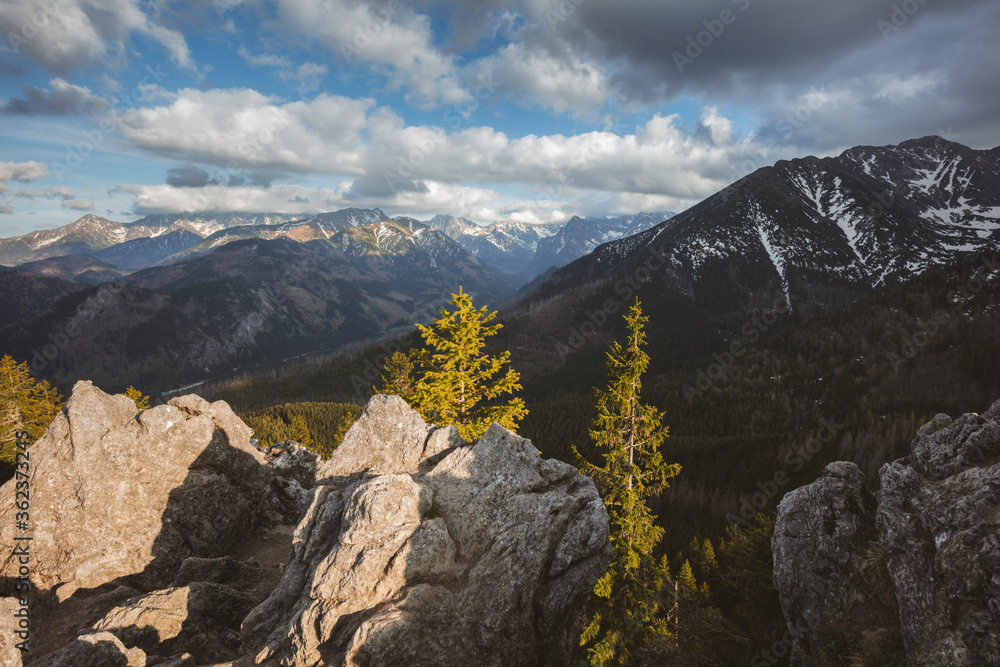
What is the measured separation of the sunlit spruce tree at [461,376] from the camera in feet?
89.7

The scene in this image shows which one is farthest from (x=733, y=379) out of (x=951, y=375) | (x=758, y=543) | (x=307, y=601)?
(x=307, y=601)

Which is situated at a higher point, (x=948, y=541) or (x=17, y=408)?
(x=948, y=541)

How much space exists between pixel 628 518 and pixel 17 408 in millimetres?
58881

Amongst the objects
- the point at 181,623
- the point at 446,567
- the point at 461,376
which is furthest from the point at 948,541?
the point at 181,623

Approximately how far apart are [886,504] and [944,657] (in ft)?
17.3

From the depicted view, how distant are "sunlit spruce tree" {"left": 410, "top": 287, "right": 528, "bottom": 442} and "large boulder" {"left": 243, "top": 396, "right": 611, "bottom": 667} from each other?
6.25 meters

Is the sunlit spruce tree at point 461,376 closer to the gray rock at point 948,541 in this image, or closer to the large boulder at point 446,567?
the large boulder at point 446,567

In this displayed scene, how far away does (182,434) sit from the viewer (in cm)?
2891

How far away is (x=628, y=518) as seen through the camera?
923 inches

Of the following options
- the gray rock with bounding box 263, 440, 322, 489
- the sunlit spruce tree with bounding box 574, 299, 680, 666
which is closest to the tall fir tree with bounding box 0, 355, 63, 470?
the gray rock with bounding box 263, 440, 322, 489

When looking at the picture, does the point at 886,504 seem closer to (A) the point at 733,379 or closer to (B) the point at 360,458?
(B) the point at 360,458

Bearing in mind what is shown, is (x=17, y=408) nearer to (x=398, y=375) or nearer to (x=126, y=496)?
(x=126, y=496)

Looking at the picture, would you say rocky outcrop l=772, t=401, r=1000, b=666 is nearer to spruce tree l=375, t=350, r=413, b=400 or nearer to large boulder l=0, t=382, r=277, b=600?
spruce tree l=375, t=350, r=413, b=400

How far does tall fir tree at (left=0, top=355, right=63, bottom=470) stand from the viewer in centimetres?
3600
